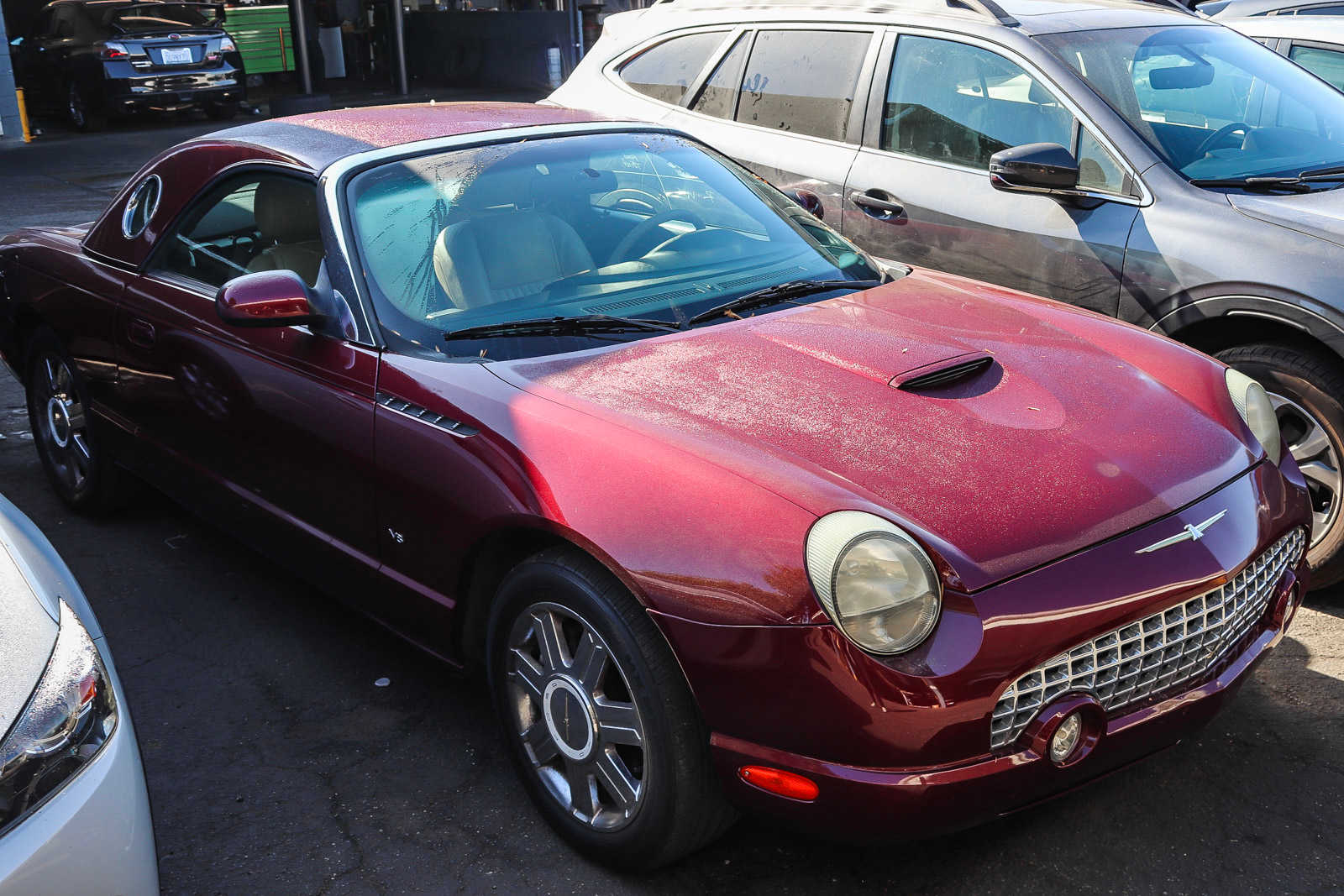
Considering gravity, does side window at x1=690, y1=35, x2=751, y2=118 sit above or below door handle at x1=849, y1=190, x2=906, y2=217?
above

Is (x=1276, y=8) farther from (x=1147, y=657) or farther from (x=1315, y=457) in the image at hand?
(x=1147, y=657)

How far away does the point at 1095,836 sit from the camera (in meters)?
2.88

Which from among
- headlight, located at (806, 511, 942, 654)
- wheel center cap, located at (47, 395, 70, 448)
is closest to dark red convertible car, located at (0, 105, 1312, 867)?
headlight, located at (806, 511, 942, 654)

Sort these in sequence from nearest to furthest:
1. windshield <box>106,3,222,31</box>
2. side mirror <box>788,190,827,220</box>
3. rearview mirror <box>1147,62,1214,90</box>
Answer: side mirror <box>788,190,827,220</box>, rearview mirror <box>1147,62,1214,90</box>, windshield <box>106,3,222,31</box>

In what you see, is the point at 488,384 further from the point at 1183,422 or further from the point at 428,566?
the point at 1183,422

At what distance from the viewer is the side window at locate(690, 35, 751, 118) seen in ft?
18.4

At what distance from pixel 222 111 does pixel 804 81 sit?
1541 cm

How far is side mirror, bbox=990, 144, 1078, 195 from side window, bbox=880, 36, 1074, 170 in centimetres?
24

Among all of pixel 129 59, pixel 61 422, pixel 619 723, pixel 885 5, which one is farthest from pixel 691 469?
pixel 129 59

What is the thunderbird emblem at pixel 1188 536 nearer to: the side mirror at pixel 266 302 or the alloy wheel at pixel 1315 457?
the alloy wheel at pixel 1315 457

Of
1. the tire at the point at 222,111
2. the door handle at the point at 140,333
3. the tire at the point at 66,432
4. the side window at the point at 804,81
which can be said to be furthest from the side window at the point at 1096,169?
the tire at the point at 222,111

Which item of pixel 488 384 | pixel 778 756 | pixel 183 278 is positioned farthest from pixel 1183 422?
pixel 183 278

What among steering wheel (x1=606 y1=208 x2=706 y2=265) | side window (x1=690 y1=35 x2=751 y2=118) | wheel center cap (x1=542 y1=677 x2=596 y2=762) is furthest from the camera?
side window (x1=690 y1=35 x2=751 y2=118)

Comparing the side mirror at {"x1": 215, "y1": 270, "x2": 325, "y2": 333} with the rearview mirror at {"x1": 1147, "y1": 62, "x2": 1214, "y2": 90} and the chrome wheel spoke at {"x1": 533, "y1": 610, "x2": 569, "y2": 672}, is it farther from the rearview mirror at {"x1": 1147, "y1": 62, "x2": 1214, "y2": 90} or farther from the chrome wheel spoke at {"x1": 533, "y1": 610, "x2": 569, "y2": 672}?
the rearview mirror at {"x1": 1147, "y1": 62, "x2": 1214, "y2": 90}
